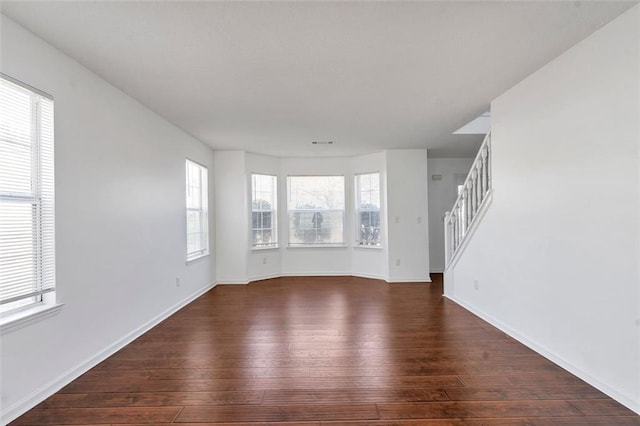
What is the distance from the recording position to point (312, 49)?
2363mm

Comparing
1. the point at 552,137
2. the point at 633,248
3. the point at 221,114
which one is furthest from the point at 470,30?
the point at 221,114

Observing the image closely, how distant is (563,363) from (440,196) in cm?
475

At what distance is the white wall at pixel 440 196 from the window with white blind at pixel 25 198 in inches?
252

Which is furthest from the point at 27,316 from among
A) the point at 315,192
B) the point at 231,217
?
the point at 315,192

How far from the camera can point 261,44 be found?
229cm

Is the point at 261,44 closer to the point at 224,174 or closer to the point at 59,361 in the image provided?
the point at 59,361

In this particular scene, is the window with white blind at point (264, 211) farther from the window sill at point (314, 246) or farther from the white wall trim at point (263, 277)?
the white wall trim at point (263, 277)

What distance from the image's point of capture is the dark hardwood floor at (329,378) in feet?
6.58

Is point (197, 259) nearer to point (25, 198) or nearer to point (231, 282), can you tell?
point (231, 282)

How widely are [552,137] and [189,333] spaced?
3.99m

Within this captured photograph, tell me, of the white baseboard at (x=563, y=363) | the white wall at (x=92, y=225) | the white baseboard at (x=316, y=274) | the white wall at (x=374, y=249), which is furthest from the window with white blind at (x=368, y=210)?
the white wall at (x=92, y=225)

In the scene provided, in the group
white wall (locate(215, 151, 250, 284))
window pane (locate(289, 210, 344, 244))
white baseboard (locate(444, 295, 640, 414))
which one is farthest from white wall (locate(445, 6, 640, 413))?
white wall (locate(215, 151, 250, 284))

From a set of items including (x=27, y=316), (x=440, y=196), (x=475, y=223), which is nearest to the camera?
(x=27, y=316)

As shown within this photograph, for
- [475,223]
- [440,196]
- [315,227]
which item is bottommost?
[315,227]
